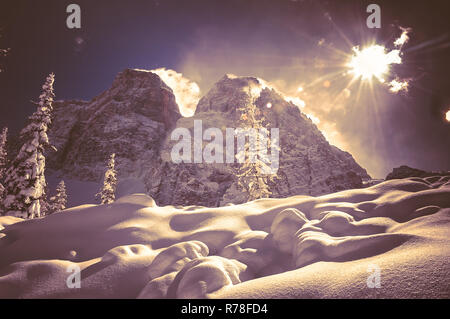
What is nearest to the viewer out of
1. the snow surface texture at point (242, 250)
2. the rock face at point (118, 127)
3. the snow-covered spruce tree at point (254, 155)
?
the snow surface texture at point (242, 250)

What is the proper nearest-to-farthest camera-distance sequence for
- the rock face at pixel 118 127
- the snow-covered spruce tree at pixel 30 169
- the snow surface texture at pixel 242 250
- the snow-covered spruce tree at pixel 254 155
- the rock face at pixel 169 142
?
the snow surface texture at pixel 242 250, the snow-covered spruce tree at pixel 30 169, the snow-covered spruce tree at pixel 254 155, the rock face at pixel 169 142, the rock face at pixel 118 127

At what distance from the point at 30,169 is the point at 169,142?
8195 cm

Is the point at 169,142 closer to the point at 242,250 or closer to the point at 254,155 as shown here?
the point at 254,155

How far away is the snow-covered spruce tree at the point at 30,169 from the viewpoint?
15008mm

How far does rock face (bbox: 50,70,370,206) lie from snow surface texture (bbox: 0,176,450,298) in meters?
66.2

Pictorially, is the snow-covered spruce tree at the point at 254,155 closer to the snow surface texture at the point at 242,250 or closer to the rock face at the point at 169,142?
the snow surface texture at the point at 242,250

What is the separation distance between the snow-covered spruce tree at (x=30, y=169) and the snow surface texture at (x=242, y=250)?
12461 millimetres

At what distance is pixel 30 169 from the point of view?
16.1 metres

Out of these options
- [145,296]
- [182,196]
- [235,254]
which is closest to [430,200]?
[235,254]

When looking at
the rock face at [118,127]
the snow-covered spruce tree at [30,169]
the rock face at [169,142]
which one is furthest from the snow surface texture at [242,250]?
the rock face at [118,127]

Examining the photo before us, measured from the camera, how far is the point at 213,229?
4.64 meters

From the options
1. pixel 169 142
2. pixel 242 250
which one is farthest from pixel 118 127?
pixel 242 250

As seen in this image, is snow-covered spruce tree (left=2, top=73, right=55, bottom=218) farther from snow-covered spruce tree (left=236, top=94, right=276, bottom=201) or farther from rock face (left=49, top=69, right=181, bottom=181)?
rock face (left=49, top=69, right=181, bottom=181)

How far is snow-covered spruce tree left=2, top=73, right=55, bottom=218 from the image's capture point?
49.2 feet
